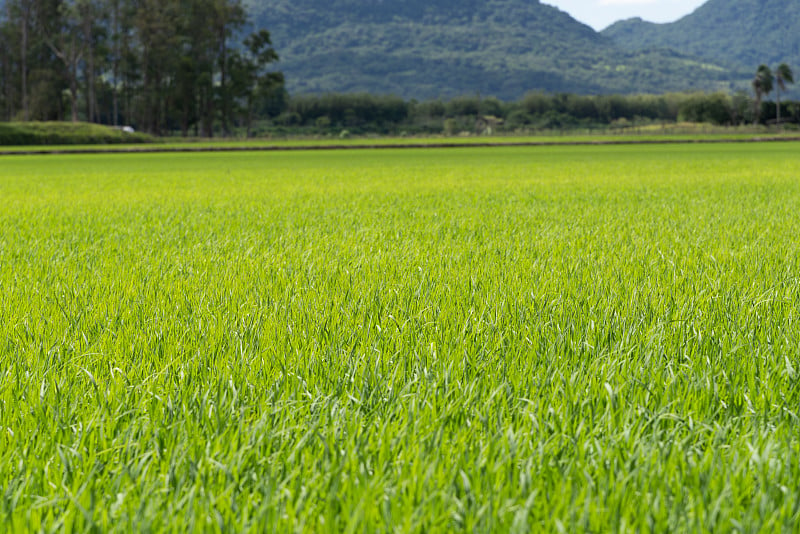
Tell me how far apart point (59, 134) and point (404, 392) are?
75773 mm

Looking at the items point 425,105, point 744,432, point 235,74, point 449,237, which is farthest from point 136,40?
point 425,105

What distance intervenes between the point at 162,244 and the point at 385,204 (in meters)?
6.19

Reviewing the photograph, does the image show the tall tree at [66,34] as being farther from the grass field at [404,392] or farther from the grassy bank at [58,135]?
the grass field at [404,392]

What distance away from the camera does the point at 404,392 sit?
9.04 feet

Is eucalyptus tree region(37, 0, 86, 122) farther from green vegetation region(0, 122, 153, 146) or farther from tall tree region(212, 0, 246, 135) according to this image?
tall tree region(212, 0, 246, 135)

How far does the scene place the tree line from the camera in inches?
3467

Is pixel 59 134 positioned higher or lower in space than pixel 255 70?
lower

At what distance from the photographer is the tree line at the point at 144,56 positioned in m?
88.1

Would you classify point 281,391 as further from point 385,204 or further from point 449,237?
point 385,204

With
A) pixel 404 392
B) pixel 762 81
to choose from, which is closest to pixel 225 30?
pixel 762 81

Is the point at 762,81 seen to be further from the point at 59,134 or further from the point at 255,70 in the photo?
the point at 59,134

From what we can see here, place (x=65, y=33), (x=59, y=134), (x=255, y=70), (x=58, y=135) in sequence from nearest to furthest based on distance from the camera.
Result: 1. (x=58, y=135)
2. (x=59, y=134)
3. (x=65, y=33)
4. (x=255, y=70)

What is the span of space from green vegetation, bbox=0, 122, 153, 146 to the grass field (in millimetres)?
69419

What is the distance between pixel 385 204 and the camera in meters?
13.9
